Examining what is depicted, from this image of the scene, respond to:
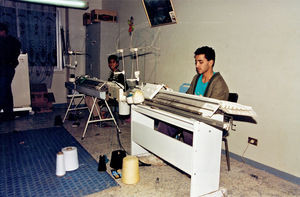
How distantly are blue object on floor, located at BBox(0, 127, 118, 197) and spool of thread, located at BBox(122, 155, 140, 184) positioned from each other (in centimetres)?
12

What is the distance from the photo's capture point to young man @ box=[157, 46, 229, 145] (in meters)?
2.12

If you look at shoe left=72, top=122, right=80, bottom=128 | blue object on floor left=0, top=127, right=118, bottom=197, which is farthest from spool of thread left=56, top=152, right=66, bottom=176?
shoe left=72, top=122, right=80, bottom=128

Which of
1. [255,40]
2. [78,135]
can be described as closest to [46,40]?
[78,135]

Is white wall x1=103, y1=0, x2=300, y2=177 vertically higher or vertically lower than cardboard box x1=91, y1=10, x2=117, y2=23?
lower

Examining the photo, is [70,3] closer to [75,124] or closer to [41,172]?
[75,124]

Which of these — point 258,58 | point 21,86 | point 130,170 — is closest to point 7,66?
point 21,86

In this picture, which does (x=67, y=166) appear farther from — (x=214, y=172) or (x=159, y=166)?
(x=214, y=172)

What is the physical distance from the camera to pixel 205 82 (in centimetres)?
236

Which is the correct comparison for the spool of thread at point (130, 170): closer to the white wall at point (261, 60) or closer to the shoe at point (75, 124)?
the white wall at point (261, 60)

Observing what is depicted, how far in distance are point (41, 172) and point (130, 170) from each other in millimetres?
898

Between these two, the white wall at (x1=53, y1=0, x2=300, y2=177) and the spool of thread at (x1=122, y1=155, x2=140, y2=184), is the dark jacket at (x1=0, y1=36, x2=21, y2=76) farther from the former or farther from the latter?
the spool of thread at (x1=122, y1=155, x2=140, y2=184)

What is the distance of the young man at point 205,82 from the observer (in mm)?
2119

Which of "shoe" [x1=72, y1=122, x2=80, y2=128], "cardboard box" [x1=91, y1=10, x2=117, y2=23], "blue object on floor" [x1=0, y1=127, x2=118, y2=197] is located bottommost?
"blue object on floor" [x1=0, y1=127, x2=118, y2=197]

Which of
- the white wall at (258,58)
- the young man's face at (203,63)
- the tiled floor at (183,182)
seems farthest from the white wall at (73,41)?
the young man's face at (203,63)
